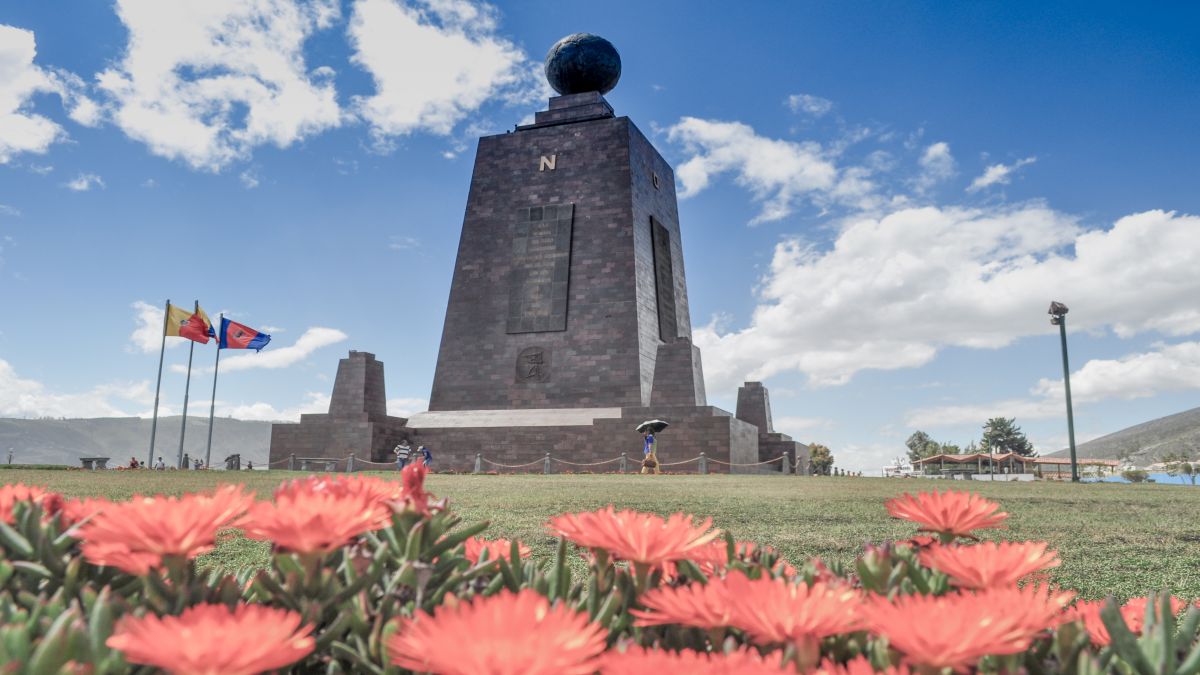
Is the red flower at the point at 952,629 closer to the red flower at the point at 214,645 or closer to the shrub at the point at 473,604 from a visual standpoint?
the shrub at the point at 473,604

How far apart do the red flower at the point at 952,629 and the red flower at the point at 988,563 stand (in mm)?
168

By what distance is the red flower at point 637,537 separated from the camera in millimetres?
1010

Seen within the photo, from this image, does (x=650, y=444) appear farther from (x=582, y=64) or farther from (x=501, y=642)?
(x=501, y=642)

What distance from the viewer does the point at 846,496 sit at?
9.80 m

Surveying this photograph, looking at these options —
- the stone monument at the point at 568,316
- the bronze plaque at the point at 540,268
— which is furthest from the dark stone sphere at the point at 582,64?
the bronze plaque at the point at 540,268

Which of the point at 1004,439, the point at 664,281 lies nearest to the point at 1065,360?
the point at 664,281

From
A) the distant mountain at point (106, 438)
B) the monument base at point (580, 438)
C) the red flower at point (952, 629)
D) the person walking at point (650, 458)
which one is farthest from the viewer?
the distant mountain at point (106, 438)

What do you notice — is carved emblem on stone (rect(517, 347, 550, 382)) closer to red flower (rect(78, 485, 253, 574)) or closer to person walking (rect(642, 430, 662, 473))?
person walking (rect(642, 430, 662, 473))

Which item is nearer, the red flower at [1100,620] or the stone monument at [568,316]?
the red flower at [1100,620]

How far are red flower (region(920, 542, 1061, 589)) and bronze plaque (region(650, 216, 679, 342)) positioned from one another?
891 inches

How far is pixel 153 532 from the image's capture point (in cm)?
87

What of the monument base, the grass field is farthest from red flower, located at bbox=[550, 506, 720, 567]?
the monument base

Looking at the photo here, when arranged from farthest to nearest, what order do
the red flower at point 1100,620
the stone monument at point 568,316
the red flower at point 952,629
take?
the stone monument at point 568,316 → the red flower at point 1100,620 → the red flower at point 952,629

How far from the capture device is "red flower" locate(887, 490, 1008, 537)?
1.23 meters
